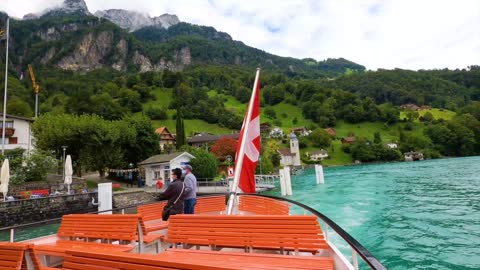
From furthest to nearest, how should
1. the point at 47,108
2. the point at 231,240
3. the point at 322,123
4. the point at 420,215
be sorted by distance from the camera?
the point at 322,123, the point at 47,108, the point at 420,215, the point at 231,240

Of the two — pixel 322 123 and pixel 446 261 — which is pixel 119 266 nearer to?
pixel 446 261

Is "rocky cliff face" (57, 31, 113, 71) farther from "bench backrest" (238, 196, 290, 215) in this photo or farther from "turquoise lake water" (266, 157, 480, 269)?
"bench backrest" (238, 196, 290, 215)

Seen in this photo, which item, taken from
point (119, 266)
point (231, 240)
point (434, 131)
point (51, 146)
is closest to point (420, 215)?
point (231, 240)

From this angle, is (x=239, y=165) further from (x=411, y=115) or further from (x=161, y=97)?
(x=411, y=115)

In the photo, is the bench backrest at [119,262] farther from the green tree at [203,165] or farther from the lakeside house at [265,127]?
the lakeside house at [265,127]

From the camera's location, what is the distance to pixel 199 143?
3814 inches

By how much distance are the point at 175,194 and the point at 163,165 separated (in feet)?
111

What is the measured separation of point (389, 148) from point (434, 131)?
62.0 ft

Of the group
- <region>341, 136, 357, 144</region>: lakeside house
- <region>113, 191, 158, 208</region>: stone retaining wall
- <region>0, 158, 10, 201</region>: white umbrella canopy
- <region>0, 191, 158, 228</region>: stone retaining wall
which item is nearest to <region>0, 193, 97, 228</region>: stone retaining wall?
<region>0, 191, 158, 228</region>: stone retaining wall

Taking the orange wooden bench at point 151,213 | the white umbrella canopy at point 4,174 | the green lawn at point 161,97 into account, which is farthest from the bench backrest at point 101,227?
the green lawn at point 161,97

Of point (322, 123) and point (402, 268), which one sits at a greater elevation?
point (322, 123)

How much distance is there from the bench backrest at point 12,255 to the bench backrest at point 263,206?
6.45 m

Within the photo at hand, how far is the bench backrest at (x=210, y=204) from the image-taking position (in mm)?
11891

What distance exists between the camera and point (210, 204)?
1227cm
